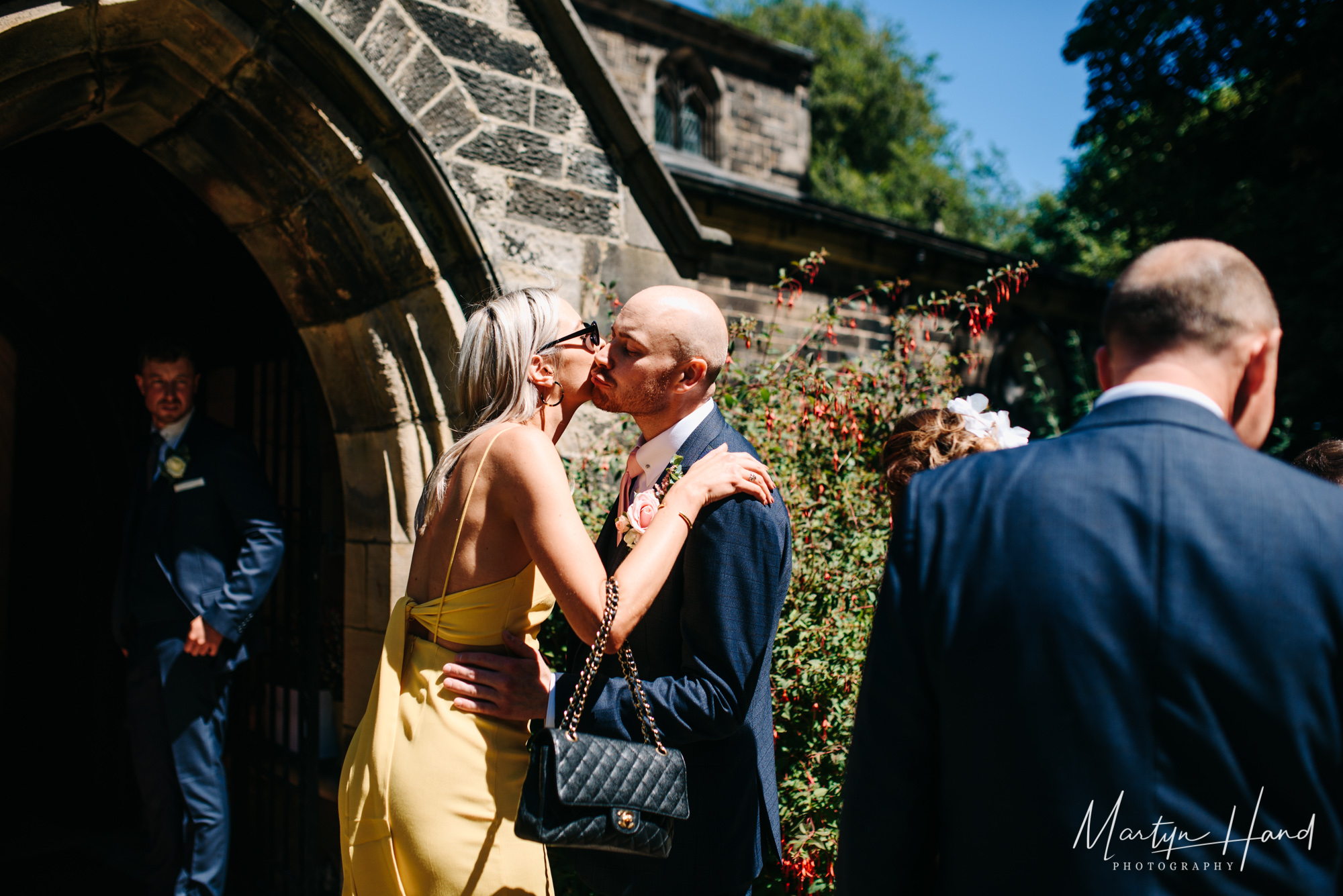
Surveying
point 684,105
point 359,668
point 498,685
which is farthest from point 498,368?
point 684,105

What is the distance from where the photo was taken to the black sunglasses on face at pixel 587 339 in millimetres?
2002

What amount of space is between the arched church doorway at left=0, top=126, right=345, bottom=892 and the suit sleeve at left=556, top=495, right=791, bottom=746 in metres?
2.38

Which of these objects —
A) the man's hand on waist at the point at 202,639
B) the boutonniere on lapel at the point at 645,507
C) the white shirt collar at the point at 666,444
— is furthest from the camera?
the man's hand on waist at the point at 202,639

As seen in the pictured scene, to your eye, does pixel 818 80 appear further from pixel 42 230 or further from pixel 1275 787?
pixel 1275 787

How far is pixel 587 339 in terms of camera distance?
207 centimetres

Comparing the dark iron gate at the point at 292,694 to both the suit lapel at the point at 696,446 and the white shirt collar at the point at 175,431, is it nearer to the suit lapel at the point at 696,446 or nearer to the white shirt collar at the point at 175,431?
the white shirt collar at the point at 175,431

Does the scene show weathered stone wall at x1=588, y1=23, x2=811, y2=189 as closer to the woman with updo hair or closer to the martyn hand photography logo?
the woman with updo hair

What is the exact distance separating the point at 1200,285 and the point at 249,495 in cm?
343

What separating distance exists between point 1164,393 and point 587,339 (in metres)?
1.26

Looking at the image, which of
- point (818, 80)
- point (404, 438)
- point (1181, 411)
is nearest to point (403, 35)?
point (404, 438)

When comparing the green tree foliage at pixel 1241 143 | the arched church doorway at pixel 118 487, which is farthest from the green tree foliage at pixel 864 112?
the arched church doorway at pixel 118 487

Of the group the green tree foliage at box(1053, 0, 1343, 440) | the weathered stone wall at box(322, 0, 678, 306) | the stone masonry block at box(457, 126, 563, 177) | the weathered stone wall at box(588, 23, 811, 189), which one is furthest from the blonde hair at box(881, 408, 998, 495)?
the weathered stone wall at box(588, 23, 811, 189)

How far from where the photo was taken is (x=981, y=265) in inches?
302

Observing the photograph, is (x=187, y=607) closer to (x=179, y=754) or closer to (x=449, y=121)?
(x=179, y=754)
